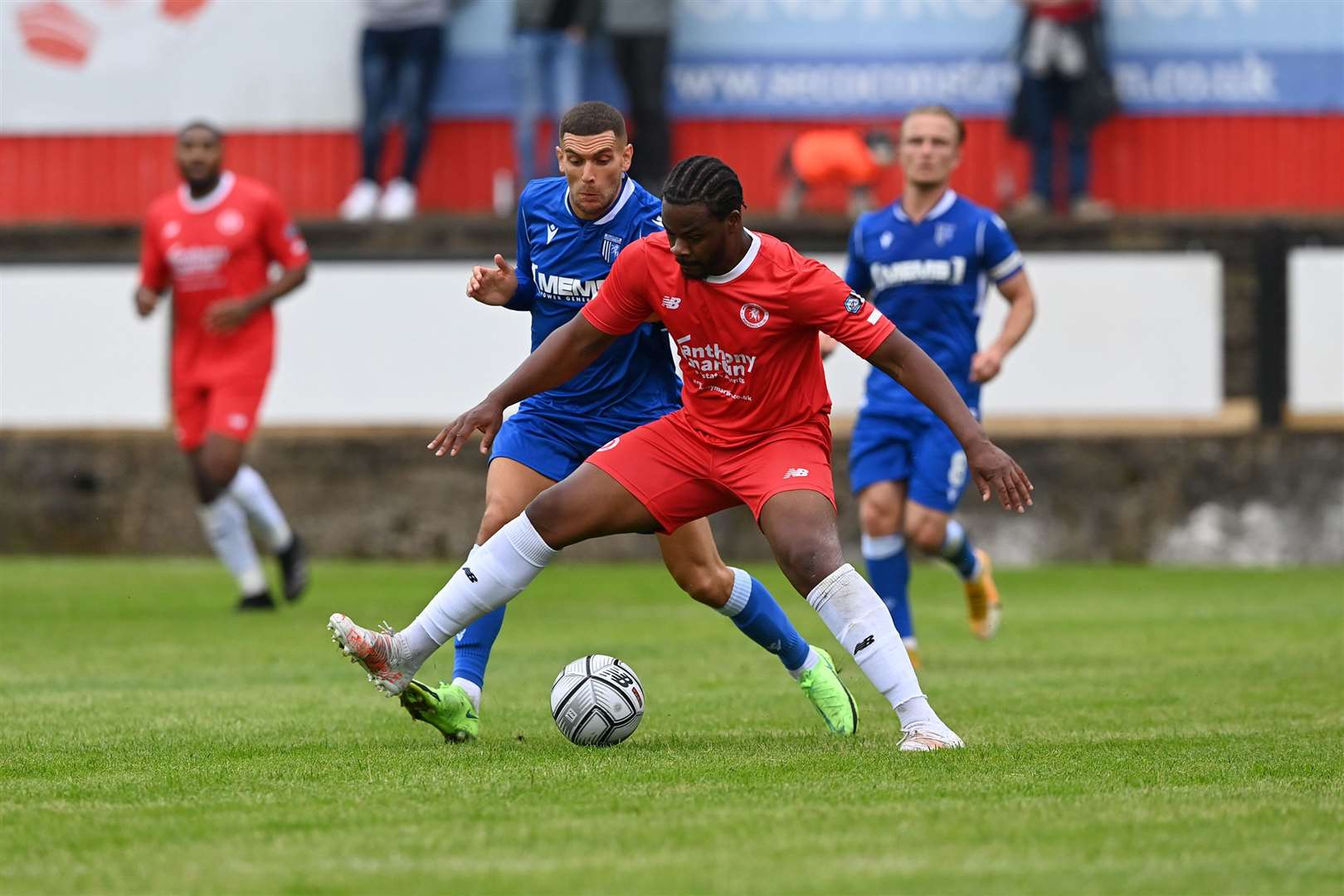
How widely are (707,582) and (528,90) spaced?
1172 centimetres

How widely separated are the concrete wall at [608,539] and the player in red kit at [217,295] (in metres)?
4.42

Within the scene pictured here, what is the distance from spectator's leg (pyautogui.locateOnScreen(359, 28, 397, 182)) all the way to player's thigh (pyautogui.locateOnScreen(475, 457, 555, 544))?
11310 mm

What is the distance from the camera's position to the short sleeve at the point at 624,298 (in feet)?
23.1

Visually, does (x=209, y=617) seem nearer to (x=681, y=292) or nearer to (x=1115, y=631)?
(x=1115, y=631)

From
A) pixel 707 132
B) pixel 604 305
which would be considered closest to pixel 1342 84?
pixel 707 132

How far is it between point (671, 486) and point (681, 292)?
24.7 inches

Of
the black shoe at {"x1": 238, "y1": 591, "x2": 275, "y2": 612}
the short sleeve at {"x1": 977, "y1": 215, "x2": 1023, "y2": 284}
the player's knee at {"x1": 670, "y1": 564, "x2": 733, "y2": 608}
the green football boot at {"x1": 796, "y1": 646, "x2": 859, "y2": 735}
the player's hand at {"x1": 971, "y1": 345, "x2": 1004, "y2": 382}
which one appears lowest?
the black shoe at {"x1": 238, "y1": 591, "x2": 275, "y2": 612}

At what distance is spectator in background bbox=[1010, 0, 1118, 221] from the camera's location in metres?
18.6

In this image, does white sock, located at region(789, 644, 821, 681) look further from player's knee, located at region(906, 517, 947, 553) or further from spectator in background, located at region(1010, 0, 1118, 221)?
spectator in background, located at region(1010, 0, 1118, 221)

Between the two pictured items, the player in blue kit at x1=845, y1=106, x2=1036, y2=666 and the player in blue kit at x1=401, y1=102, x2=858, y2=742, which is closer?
the player in blue kit at x1=401, y1=102, x2=858, y2=742

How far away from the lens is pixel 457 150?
66.0 ft

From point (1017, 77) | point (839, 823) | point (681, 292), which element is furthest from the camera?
point (1017, 77)

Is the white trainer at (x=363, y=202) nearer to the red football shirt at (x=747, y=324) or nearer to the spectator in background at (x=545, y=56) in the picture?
the spectator in background at (x=545, y=56)

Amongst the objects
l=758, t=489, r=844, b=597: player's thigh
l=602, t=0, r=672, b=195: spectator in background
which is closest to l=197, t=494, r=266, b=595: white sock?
l=602, t=0, r=672, b=195: spectator in background
